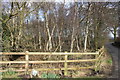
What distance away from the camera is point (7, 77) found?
3.59 m

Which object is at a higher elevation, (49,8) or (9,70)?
(49,8)

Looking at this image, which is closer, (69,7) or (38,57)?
(38,57)

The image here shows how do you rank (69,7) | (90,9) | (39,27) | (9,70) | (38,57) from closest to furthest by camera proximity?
(9,70) → (38,57) → (69,7) → (90,9) → (39,27)

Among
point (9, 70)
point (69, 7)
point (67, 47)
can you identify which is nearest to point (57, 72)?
point (9, 70)

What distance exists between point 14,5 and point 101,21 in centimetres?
791

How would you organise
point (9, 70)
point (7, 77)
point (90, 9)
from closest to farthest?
point (7, 77), point (9, 70), point (90, 9)

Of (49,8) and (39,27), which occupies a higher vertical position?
(49,8)

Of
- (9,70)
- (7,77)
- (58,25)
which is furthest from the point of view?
(58,25)

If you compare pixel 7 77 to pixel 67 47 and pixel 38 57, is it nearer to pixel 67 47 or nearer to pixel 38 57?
pixel 38 57

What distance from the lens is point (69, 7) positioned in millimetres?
8164

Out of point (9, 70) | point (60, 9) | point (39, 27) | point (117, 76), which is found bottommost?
point (117, 76)

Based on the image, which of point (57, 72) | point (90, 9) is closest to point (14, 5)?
point (57, 72)

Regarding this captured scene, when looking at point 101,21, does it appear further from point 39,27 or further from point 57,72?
point 57,72

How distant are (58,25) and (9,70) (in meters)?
6.67
